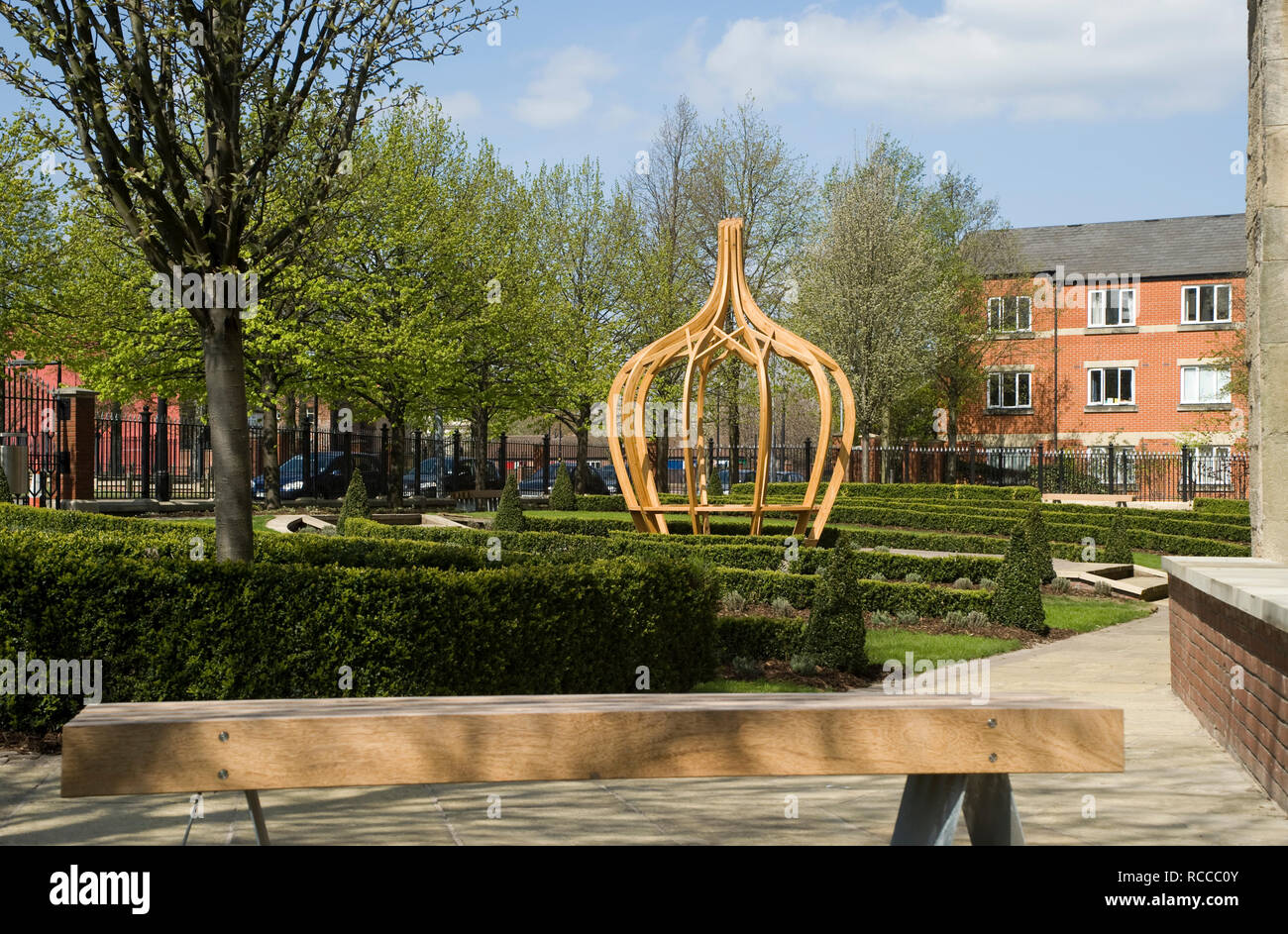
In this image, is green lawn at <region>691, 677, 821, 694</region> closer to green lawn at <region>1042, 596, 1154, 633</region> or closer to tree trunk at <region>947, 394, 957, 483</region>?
green lawn at <region>1042, 596, 1154, 633</region>

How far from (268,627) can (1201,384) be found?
40.8m

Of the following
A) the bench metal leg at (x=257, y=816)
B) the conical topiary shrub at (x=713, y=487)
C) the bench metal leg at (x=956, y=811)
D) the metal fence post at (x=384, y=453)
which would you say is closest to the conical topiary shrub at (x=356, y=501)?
the metal fence post at (x=384, y=453)

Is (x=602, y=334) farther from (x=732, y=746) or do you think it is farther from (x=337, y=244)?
(x=732, y=746)

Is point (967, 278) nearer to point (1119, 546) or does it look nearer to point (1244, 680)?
point (1119, 546)

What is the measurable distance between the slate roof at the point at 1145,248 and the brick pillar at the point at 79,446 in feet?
106

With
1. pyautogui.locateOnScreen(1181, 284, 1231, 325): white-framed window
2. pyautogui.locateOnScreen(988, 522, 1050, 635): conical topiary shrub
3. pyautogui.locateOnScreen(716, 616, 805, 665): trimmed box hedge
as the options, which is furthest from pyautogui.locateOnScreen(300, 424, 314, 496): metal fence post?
pyautogui.locateOnScreen(1181, 284, 1231, 325): white-framed window

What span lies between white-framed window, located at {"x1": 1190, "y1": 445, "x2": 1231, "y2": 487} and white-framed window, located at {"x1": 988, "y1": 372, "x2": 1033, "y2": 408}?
268 inches

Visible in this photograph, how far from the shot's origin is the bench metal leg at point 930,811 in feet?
12.3

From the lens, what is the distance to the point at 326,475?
1261 inches

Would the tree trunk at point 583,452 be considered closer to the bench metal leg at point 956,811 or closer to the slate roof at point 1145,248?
the slate roof at point 1145,248

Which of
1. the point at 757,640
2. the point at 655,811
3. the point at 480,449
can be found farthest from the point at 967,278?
the point at 655,811

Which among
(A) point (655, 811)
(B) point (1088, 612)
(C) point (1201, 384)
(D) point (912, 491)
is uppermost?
(C) point (1201, 384)
